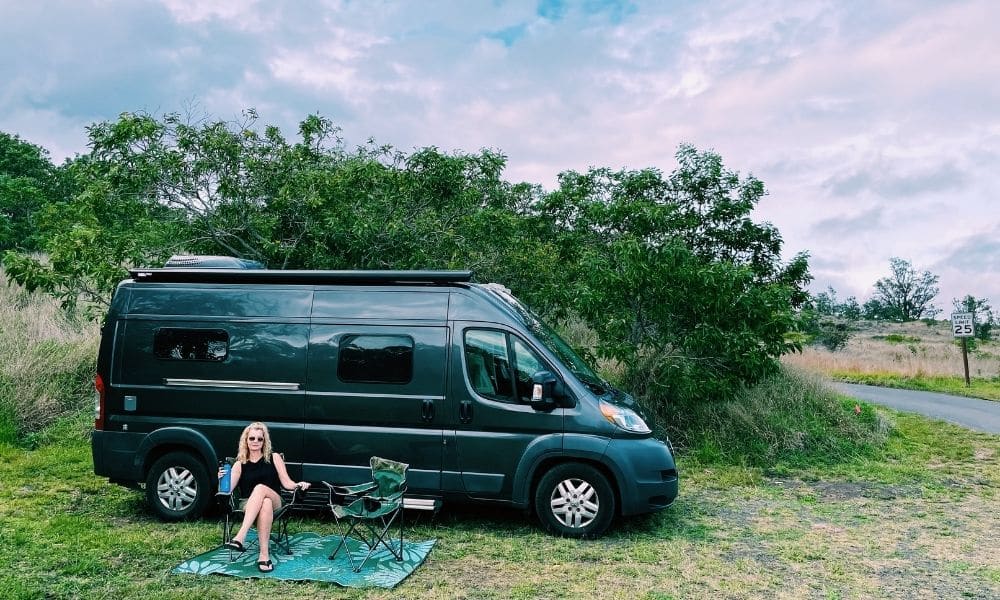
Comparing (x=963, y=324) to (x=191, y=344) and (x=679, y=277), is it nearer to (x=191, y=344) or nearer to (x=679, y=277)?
(x=679, y=277)

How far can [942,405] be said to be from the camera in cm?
1923

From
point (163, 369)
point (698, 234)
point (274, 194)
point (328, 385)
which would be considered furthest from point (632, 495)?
point (274, 194)

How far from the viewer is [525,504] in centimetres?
743

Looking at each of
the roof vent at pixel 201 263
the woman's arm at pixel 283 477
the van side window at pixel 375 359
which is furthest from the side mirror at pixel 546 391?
the roof vent at pixel 201 263

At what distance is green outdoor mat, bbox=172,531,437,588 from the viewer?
6.04 meters

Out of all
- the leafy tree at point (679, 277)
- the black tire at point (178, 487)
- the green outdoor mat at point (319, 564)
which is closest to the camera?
the green outdoor mat at point (319, 564)

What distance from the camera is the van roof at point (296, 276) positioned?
7797 millimetres

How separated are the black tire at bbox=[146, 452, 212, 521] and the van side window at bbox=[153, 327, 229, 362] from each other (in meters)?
1.03

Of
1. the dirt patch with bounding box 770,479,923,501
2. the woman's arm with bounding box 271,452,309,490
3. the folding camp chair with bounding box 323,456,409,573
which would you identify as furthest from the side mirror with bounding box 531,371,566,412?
the dirt patch with bounding box 770,479,923,501

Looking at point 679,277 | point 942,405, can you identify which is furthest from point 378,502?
point 942,405

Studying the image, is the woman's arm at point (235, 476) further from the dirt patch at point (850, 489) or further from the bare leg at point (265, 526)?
the dirt patch at point (850, 489)

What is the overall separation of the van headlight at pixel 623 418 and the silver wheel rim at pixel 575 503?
0.66 metres

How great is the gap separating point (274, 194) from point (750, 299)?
25.9 feet

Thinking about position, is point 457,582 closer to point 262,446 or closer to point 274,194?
point 262,446
